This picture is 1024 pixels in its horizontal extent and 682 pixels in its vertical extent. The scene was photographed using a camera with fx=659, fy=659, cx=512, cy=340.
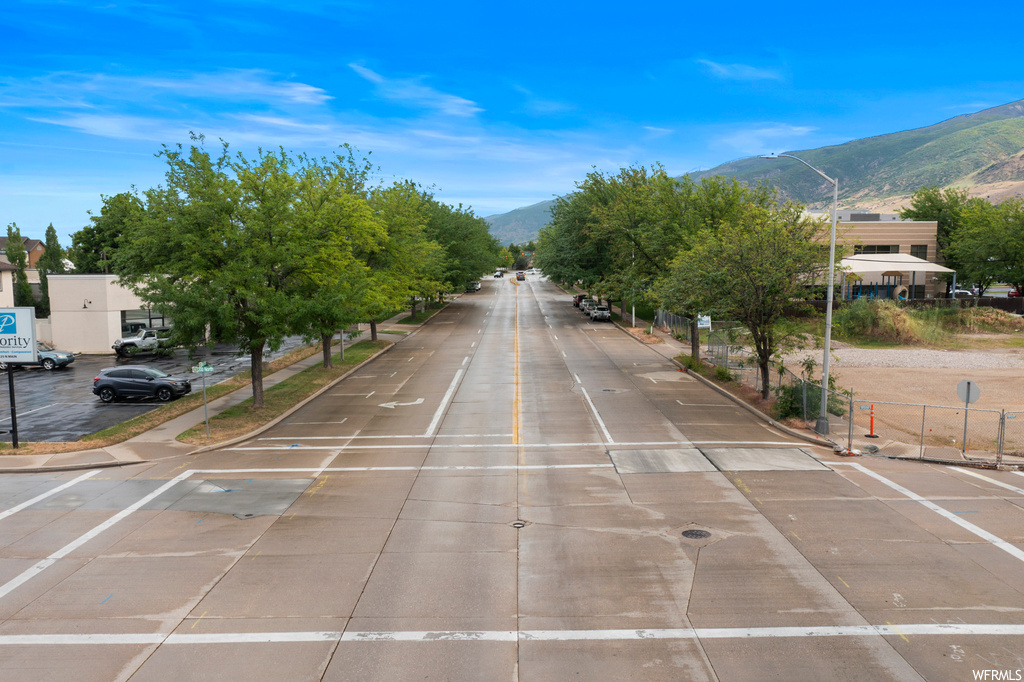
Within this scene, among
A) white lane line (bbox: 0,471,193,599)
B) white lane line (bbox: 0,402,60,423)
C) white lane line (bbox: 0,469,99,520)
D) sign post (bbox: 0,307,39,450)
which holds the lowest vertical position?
white lane line (bbox: 0,469,99,520)

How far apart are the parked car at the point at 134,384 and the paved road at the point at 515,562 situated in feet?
31.4

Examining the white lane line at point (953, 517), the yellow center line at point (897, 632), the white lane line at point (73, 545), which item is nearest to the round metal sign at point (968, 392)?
the white lane line at point (953, 517)

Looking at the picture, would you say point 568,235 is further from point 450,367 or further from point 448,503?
point 448,503

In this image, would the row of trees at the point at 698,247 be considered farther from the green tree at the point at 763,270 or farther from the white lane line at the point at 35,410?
the white lane line at the point at 35,410

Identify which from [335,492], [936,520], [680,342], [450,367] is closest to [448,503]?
[335,492]

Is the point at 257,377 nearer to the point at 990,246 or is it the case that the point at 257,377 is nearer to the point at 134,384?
the point at 134,384

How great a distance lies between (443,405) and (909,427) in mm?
17310

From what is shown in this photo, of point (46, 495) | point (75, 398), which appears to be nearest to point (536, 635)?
point (46, 495)

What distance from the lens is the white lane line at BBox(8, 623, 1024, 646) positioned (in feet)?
31.0

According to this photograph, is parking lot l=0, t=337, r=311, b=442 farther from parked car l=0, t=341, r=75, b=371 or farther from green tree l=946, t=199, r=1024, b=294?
green tree l=946, t=199, r=1024, b=294

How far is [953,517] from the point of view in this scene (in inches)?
566

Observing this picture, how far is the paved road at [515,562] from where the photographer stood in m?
9.02

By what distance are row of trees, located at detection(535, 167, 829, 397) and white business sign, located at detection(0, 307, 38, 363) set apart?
24162mm

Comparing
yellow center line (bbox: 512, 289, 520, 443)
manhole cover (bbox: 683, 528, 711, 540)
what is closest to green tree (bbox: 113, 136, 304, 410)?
yellow center line (bbox: 512, 289, 520, 443)
